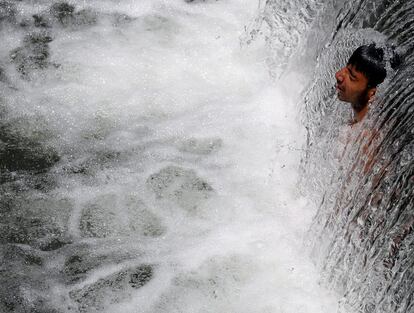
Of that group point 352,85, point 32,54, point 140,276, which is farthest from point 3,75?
point 352,85

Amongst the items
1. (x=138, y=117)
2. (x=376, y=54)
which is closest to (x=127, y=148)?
(x=138, y=117)

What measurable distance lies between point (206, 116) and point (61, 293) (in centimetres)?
206

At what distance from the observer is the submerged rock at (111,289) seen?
13.7ft

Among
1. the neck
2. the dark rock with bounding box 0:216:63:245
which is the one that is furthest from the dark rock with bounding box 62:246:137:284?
the neck

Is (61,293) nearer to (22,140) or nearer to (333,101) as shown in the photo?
(22,140)

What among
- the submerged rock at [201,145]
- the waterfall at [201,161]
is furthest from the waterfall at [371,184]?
the submerged rock at [201,145]

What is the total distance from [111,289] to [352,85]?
6.63 ft

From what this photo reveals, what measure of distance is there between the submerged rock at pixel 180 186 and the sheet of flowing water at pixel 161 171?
0.5 inches

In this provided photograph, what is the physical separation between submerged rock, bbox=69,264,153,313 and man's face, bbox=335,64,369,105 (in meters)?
1.72

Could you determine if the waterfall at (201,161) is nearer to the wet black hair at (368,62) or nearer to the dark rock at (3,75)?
the dark rock at (3,75)

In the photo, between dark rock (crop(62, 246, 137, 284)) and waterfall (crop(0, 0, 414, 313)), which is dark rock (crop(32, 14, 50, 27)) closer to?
waterfall (crop(0, 0, 414, 313))

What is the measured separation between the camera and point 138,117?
5.47 meters

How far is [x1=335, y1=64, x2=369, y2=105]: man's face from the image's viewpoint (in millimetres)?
4121

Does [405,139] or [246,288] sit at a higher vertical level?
[405,139]
